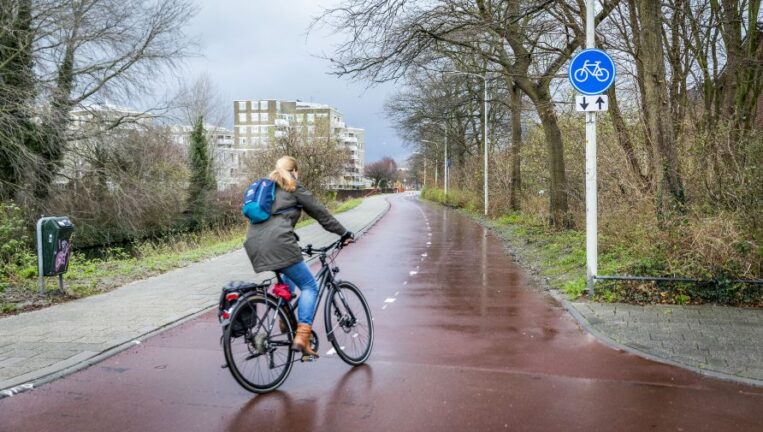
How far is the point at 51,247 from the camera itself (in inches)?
322

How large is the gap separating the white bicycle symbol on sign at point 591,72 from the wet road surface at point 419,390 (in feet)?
10.8

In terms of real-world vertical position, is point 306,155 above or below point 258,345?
above

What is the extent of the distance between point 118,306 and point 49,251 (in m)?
1.26

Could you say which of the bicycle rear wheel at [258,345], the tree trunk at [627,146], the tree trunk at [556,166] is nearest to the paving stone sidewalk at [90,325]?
the bicycle rear wheel at [258,345]

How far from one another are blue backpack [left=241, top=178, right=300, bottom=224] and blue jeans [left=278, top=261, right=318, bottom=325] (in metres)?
0.48

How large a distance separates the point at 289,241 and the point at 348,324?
1.08 m

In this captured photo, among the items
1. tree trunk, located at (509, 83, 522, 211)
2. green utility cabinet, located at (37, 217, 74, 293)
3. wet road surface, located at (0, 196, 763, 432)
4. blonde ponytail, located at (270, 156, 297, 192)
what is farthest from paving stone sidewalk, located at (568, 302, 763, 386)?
tree trunk, located at (509, 83, 522, 211)

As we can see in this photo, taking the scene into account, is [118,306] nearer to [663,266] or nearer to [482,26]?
[663,266]

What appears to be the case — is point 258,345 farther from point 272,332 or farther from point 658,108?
point 658,108

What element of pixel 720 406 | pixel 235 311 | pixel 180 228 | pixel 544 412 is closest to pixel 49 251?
pixel 235 311

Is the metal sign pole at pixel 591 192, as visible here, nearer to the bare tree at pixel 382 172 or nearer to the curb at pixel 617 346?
the curb at pixel 617 346

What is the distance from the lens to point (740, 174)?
26.2 feet

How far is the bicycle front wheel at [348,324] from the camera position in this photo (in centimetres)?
518

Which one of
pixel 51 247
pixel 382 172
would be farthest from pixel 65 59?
pixel 382 172
